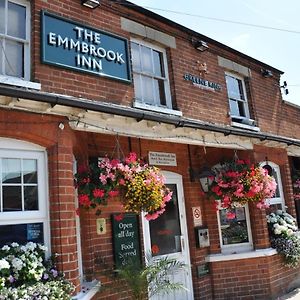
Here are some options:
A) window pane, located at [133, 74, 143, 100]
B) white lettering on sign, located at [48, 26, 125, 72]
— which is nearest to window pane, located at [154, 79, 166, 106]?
window pane, located at [133, 74, 143, 100]

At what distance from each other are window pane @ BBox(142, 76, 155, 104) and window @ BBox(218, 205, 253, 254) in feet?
9.71

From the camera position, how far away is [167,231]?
7.59 metres

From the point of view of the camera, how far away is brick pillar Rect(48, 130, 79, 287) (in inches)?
196

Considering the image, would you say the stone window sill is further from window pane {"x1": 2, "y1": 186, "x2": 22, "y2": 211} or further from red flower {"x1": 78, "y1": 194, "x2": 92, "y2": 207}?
window pane {"x1": 2, "y1": 186, "x2": 22, "y2": 211}

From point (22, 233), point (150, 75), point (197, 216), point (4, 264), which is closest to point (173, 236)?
point (197, 216)

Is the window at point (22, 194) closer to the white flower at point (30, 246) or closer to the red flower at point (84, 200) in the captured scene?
the white flower at point (30, 246)

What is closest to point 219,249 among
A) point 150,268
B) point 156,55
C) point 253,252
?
point 253,252

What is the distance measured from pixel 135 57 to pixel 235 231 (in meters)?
4.29

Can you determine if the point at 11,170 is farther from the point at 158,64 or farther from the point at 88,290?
the point at 158,64

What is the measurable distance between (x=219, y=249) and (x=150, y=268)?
2.98 metres

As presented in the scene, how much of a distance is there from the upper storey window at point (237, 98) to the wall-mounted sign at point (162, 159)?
2084mm

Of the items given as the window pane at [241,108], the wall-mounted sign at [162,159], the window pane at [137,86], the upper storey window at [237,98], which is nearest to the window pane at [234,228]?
the wall-mounted sign at [162,159]

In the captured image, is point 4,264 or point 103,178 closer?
point 4,264

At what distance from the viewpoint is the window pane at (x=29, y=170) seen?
506cm
